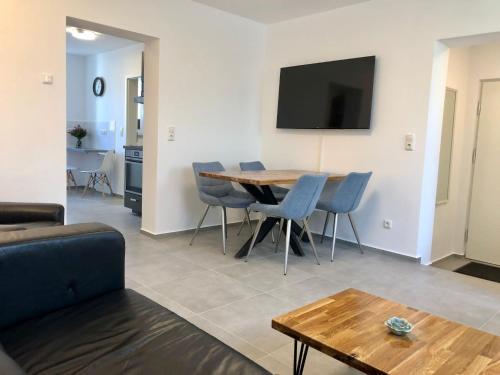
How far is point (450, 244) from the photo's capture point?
16.7ft

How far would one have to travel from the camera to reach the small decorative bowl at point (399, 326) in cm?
165

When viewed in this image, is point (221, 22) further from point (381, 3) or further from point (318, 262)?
point (318, 262)

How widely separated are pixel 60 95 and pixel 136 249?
5.16 ft

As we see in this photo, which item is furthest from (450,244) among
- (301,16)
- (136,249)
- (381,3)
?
(136,249)

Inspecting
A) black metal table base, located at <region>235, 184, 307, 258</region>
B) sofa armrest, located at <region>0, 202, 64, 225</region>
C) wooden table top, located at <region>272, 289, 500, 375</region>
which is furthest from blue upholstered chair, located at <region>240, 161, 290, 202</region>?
wooden table top, located at <region>272, 289, 500, 375</region>

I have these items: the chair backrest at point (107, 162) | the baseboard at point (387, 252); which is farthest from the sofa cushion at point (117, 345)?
the chair backrest at point (107, 162)

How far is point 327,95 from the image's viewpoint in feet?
14.9

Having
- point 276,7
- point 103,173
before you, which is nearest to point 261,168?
point 276,7

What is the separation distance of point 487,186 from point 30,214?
A: 188 inches

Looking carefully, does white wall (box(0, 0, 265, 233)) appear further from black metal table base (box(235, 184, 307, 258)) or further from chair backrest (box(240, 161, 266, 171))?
black metal table base (box(235, 184, 307, 258))

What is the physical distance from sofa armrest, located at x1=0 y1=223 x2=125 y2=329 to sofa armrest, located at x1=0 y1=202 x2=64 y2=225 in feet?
3.96

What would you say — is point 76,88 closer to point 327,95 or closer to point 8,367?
point 327,95

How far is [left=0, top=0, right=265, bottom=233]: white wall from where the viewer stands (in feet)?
11.1

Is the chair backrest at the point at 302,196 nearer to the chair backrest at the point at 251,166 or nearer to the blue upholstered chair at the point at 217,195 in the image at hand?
the blue upholstered chair at the point at 217,195
